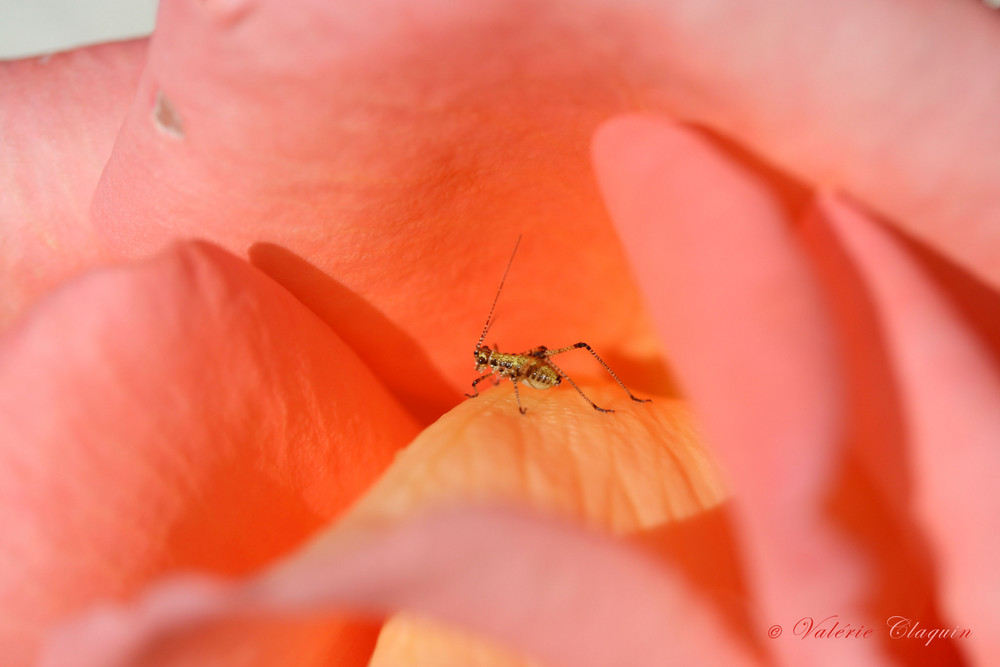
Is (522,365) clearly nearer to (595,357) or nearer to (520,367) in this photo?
(520,367)

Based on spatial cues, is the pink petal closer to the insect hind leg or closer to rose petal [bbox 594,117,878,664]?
rose petal [bbox 594,117,878,664]

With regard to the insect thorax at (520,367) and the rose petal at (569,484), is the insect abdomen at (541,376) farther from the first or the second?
the rose petal at (569,484)

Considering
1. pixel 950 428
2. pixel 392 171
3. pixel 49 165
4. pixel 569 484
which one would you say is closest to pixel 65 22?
pixel 49 165

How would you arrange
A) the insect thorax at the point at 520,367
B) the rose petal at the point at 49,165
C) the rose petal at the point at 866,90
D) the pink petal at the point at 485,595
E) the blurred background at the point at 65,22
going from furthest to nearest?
1. the blurred background at the point at 65,22
2. the insect thorax at the point at 520,367
3. the rose petal at the point at 49,165
4. the rose petal at the point at 866,90
5. the pink petal at the point at 485,595

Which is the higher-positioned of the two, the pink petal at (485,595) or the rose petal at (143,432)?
the rose petal at (143,432)

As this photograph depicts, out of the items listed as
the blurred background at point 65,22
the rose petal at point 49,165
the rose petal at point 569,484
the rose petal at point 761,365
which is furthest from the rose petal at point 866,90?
the blurred background at point 65,22

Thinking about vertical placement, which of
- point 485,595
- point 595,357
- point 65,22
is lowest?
point 485,595
